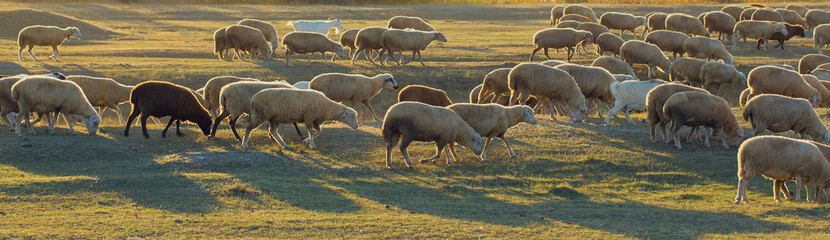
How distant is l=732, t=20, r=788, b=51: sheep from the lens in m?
31.0

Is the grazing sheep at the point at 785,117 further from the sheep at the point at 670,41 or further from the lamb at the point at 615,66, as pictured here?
the sheep at the point at 670,41

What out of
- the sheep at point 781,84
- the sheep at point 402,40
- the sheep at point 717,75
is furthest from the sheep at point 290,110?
the sheep at point 402,40

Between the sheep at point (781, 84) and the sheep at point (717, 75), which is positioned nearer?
the sheep at point (781, 84)

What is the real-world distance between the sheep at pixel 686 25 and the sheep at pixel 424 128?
21063mm

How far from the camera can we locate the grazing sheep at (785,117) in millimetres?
14586

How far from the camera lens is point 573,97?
55.3 feet

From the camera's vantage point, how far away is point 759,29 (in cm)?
3119

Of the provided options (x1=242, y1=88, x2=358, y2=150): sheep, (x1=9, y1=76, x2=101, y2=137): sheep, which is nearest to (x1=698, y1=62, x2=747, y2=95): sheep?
(x1=242, y1=88, x2=358, y2=150): sheep

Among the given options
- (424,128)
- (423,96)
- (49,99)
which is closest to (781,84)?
(423,96)

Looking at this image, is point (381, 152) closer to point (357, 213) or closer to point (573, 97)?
point (357, 213)

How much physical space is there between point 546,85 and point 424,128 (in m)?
4.74

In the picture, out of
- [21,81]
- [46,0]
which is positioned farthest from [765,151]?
[46,0]

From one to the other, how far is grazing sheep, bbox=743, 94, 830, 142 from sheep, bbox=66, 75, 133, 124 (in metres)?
12.4

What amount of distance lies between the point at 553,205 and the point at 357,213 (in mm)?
2743
